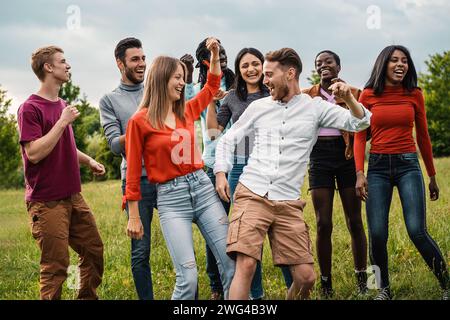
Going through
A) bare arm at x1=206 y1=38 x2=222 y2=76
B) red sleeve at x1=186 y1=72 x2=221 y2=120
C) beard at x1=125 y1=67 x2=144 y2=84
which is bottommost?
red sleeve at x1=186 y1=72 x2=221 y2=120

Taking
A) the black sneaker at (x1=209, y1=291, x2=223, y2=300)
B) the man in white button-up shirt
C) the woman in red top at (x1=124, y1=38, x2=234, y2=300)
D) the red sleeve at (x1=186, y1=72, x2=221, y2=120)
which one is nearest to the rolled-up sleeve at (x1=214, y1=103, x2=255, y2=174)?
the man in white button-up shirt

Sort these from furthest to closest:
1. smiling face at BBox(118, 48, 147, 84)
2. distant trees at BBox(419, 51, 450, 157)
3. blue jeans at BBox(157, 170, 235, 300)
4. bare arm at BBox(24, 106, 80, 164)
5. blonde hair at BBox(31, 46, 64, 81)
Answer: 1. distant trees at BBox(419, 51, 450, 157)
2. smiling face at BBox(118, 48, 147, 84)
3. blonde hair at BBox(31, 46, 64, 81)
4. bare arm at BBox(24, 106, 80, 164)
5. blue jeans at BBox(157, 170, 235, 300)

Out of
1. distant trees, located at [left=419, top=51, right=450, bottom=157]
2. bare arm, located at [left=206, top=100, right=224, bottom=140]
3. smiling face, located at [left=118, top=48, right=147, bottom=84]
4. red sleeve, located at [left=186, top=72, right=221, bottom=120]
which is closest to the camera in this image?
red sleeve, located at [left=186, top=72, right=221, bottom=120]

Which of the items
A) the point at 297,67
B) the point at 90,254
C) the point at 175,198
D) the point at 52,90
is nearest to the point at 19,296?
the point at 90,254

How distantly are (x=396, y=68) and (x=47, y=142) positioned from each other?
9.75ft

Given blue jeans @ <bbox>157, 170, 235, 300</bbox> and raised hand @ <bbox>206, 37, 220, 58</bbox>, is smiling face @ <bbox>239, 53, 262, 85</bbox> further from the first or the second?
blue jeans @ <bbox>157, 170, 235, 300</bbox>

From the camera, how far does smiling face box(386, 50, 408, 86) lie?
5070 millimetres

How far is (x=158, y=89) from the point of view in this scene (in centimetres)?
439

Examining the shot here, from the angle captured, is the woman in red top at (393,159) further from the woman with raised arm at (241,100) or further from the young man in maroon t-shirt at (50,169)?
the young man in maroon t-shirt at (50,169)

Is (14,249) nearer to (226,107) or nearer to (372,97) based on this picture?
(226,107)

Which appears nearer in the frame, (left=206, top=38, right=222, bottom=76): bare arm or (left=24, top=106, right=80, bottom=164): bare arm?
(left=24, top=106, right=80, bottom=164): bare arm

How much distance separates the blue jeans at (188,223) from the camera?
4.16 metres

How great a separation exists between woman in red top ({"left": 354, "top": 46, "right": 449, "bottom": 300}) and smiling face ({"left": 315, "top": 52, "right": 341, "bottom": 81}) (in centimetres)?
39

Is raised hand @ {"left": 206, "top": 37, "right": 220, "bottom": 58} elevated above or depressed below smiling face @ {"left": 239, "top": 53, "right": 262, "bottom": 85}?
above
